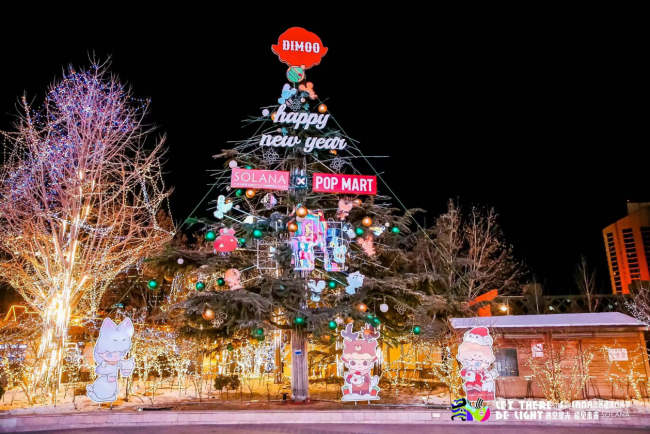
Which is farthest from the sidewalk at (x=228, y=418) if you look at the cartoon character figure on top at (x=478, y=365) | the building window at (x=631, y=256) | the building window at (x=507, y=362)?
the building window at (x=631, y=256)

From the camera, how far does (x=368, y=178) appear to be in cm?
1254

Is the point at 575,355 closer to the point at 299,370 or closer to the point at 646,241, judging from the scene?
the point at 299,370

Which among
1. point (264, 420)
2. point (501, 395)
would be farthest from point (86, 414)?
point (501, 395)

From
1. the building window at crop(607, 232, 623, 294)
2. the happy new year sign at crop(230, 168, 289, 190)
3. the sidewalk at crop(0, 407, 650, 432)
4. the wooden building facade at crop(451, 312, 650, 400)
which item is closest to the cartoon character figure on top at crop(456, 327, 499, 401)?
the sidewalk at crop(0, 407, 650, 432)

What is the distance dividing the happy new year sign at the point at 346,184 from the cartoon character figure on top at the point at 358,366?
3727mm

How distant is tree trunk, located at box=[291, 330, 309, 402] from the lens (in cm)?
1277

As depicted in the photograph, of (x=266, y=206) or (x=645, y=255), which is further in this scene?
(x=645, y=255)

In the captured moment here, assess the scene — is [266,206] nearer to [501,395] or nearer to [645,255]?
[501,395]

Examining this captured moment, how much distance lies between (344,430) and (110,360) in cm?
633

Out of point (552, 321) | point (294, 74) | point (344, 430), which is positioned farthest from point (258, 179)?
point (552, 321)

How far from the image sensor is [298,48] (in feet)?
46.7

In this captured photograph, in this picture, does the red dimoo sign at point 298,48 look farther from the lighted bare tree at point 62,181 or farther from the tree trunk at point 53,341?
the tree trunk at point 53,341

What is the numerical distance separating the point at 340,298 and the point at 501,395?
5.69m

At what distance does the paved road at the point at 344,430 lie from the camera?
9.14 m
